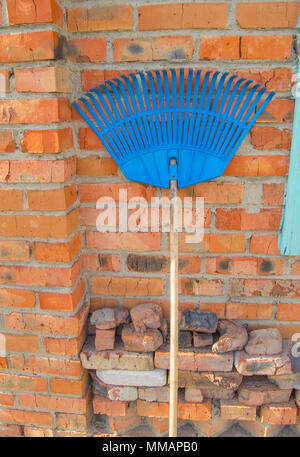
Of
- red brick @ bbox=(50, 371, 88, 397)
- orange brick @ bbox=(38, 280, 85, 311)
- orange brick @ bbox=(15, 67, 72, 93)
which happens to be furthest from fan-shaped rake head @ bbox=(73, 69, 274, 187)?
red brick @ bbox=(50, 371, 88, 397)

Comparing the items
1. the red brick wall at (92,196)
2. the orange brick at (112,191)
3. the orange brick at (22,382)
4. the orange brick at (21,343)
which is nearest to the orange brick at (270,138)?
the red brick wall at (92,196)

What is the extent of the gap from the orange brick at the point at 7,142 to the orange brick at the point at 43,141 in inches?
1.3

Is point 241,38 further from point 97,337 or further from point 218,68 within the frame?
point 97,337

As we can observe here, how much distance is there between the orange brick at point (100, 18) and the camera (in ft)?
3.30

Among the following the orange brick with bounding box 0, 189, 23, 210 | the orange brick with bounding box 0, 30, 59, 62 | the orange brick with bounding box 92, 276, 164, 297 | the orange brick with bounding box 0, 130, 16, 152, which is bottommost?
the orange brick with bounding box 92, 276, 164, 297

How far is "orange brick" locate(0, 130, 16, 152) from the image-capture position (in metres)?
1.00

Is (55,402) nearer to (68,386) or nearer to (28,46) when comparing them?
(68,386)

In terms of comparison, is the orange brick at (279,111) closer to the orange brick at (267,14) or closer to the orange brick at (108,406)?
the orange brick at (267,14)

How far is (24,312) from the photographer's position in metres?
1.14

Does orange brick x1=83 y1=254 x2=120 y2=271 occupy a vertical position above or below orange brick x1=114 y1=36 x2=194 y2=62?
below

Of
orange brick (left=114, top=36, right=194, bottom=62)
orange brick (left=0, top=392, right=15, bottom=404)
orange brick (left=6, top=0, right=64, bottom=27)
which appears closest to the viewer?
orange brick (left=6, top=0, right=64, bottom=27)

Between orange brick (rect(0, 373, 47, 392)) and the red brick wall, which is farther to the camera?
orange brick (rect(0, 373, 47, 392))

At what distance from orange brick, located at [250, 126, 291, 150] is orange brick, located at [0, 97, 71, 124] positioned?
0.58 meters

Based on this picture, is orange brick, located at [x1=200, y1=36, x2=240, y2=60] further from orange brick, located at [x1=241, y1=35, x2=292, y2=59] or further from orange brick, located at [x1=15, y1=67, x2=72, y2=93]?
orange brick, located at [x1=15, y1=67, x2=72, y2=93]
